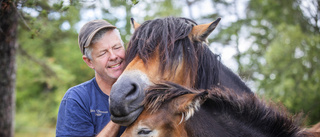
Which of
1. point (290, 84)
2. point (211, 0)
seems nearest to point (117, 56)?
point (290, 84)

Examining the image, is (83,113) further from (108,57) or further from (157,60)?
(157,60)

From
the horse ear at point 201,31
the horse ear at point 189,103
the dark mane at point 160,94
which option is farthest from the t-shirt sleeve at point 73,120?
the horse ear at point 201,31

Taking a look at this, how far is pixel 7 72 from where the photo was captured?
5.84 meters

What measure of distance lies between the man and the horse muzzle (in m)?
0.53

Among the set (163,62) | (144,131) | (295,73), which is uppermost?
(163,62)

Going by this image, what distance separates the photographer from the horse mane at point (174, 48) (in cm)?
311

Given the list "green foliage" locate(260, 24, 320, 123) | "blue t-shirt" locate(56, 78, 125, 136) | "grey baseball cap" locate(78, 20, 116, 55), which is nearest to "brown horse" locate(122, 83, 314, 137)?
"blue t-shirt" locate(56, 78, 125, 136)

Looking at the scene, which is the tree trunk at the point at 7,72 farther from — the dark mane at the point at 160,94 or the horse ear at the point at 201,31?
the dark mane at the point at 160,94

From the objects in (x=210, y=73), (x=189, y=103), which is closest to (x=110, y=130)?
(x=189, y=103)

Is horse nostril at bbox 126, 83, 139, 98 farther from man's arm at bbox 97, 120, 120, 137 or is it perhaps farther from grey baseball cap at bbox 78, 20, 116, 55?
grey baseball cap at bbox 78, 20, 116, 55

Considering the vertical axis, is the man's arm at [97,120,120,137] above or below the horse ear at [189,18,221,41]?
below

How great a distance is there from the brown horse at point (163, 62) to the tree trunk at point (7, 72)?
3400 millimetres

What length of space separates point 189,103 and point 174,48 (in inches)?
36.3

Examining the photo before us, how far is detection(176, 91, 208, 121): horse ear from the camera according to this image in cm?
250
